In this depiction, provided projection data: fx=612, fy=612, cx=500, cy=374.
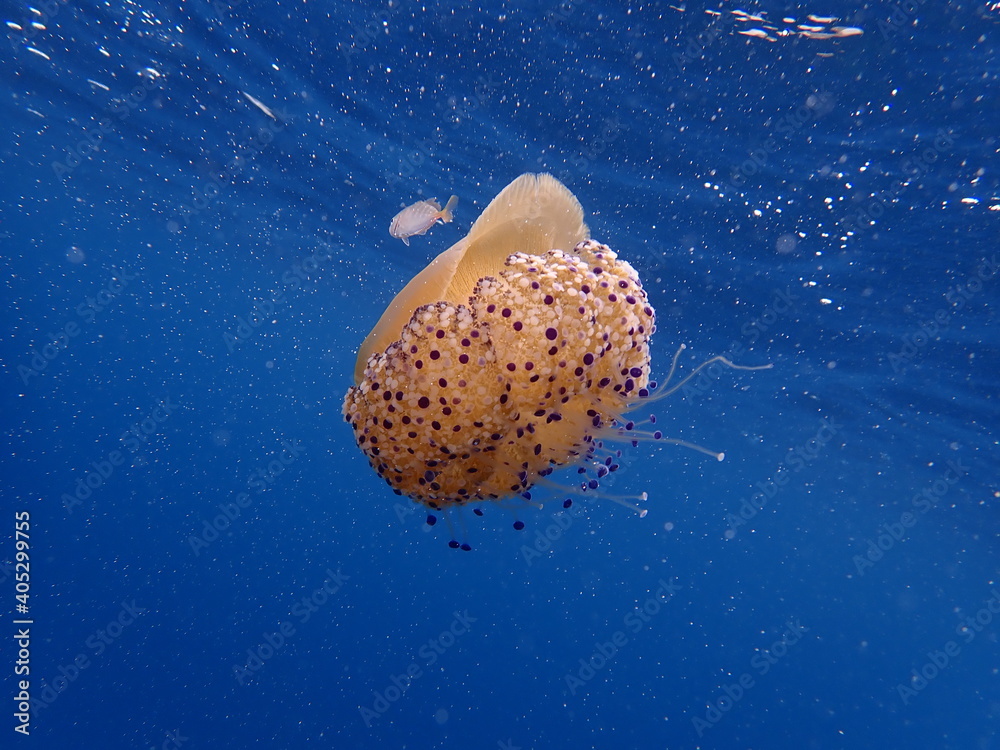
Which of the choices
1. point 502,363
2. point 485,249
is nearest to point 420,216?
point 485,249

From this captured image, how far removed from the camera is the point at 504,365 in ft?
6.39

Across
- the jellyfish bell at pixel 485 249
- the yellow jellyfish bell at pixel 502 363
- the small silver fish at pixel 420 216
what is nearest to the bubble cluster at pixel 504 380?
the yellow jellyfish bell at pixel 502 363

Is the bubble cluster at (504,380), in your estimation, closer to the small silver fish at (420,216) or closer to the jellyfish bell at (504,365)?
Answer: the jellyfish bell at (504,365)

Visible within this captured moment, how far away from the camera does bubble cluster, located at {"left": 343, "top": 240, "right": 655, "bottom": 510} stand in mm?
1940

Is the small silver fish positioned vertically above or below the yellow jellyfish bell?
below

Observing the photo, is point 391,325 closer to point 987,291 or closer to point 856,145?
point 856,145

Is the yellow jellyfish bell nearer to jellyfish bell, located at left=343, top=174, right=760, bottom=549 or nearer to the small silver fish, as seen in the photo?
jellyfish bell, located at left=343, top=174, right=760, bottom=549

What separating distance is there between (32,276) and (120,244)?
45029 millimetres

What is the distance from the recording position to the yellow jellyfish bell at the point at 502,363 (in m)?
1.95

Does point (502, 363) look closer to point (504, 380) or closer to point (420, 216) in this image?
point (504, 380)

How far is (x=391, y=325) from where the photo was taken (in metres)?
2.34

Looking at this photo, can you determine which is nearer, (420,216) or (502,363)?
(502,363)

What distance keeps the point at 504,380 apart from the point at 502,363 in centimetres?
5

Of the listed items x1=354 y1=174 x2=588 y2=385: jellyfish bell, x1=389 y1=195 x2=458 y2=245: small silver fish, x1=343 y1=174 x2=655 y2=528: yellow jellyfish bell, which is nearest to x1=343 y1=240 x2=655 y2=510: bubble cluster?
x1=343 y1=174 x2=655 y2=528: yellow jellyfish bell
